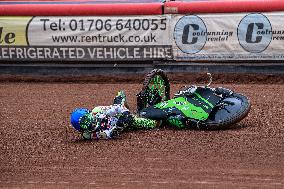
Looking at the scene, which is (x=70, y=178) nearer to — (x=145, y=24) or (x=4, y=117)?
(x=4, y=117)

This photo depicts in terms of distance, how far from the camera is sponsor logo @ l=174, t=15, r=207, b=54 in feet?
49.8

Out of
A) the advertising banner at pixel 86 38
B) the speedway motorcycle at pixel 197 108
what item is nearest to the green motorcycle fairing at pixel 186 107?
the speedway motorcycle at pixel 197 108

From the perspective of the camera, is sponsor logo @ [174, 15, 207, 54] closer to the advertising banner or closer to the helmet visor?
the advertising banner

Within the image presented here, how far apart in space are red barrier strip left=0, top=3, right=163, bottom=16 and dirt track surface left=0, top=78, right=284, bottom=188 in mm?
5059

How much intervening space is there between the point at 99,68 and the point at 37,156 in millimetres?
8250

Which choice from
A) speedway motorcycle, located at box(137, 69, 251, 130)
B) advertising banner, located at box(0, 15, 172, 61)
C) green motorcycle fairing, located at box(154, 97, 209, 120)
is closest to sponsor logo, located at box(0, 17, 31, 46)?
advertising banner, located at box(0, 15, 172, 61)

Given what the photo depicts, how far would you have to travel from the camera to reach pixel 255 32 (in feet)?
48.8

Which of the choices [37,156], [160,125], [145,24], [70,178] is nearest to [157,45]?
[145,24]

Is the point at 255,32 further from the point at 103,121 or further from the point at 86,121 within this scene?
the point at 86,121

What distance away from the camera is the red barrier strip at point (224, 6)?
14758mm

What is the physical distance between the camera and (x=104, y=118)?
8.47 meters

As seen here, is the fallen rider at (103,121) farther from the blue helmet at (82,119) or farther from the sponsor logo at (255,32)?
the sponsor logo at (255,32)

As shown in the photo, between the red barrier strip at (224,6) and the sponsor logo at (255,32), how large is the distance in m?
0.17

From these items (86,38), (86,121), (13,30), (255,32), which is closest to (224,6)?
(255,32)
